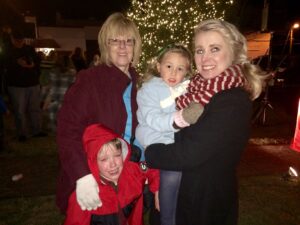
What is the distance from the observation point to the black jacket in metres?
1.74

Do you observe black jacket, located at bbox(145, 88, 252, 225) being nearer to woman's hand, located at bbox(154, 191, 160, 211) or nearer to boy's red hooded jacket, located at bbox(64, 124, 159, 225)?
boy's red hooded jacket, located at bbox(64, 124, 159, 225)

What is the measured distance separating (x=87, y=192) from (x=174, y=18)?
7135 millimetres

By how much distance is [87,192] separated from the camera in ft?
6.63

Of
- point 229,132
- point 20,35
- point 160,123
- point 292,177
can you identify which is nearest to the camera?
point 229,132

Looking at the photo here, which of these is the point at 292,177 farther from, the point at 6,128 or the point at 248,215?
the point at 6,128

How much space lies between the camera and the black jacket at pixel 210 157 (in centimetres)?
174

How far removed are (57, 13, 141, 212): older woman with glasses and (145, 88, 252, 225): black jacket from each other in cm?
45

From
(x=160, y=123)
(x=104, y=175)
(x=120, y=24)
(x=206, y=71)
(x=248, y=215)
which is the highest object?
(x=120, y=24)

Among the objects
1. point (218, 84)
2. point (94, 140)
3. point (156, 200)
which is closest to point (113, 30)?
point (94, 140)

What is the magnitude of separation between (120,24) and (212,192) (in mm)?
1453

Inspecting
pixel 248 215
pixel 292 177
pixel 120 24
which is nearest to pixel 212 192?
pixel 120 24

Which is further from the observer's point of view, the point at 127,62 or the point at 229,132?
the point at 127,62

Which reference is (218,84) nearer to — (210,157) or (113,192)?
(210,157)

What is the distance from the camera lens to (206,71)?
199 centimetres
